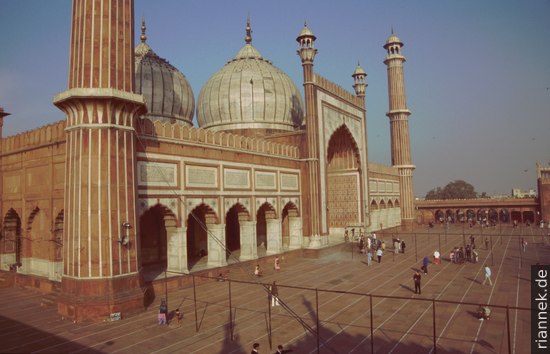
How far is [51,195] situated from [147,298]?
22.9 feet

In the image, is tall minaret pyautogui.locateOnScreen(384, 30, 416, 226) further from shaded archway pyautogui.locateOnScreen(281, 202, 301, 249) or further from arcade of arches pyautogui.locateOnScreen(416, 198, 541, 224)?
shaded archway pyautogui.locateOnScreen(281, 202, 301, 249)

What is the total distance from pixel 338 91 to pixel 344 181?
350 inches

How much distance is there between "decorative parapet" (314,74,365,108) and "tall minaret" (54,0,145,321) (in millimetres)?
16286

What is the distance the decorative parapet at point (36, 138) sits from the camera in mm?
18031

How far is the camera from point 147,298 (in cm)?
1595

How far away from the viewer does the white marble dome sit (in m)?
28.2

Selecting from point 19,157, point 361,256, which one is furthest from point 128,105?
point 361,256

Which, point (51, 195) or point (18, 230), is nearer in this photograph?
point (51, 195)

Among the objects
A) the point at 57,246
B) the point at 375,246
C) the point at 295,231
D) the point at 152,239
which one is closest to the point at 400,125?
the point at 375,246

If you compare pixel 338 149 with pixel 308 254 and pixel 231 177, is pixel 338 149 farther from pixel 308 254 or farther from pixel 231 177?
pixel 231 177

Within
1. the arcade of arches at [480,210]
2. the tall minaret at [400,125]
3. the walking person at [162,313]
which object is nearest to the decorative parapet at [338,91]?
the tall minaret at [400,125]

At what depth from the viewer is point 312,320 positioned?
1316 centimetres

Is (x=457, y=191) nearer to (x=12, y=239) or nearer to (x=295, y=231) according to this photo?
(x=295, y=231)

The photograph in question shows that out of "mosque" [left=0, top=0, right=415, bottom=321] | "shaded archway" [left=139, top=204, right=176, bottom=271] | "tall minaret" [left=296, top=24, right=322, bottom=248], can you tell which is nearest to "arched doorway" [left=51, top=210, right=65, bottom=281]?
"mosque" [left=0, top=0, right=415, bottom=321]
